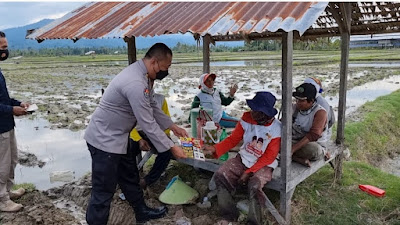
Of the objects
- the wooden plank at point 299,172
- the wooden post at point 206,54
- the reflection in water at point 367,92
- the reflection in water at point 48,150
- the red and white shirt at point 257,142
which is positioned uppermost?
the wooden post at point 206,54

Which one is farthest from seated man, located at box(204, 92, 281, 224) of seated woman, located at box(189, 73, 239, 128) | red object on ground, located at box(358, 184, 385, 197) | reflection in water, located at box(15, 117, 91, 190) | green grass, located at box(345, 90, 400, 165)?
green grass, located at box(345, 90, 400, 165)

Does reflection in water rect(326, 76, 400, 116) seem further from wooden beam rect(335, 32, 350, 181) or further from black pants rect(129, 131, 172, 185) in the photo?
black pants rect(129, 131, 172, 185)

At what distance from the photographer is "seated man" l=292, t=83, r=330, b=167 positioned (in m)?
3.61

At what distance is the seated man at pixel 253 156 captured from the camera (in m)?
3.29

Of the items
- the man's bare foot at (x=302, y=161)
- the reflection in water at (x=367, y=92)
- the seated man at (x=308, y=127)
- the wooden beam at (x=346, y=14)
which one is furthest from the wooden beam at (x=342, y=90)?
the reflection in water at (x=367, y=92)

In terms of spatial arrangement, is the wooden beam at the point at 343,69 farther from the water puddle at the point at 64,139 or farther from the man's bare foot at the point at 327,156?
the water puddle at the point at 64,139

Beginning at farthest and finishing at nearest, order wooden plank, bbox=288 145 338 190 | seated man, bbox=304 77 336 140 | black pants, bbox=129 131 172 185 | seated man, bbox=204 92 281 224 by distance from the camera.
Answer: black pants, bbox=129 131 172 185 < seated man, bbox=304 77 336 140 < wooden plank, bbox=288 145 338 190 < seated man, bbox=204 92 281 224

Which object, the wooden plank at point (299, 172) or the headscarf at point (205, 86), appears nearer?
the wooden plank at point (299, 172)

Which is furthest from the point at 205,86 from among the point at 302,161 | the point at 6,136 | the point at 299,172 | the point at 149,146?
the point at 6,136

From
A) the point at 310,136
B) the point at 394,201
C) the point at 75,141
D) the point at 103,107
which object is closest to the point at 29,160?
the point at 75,141

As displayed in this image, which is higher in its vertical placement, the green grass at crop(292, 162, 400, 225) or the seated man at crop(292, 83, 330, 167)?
the seated man at crop(292, 83, 330, 167)

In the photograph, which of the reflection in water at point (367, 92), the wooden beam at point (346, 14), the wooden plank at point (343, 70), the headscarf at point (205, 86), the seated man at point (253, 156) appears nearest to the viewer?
the seated man at point (253, 156)

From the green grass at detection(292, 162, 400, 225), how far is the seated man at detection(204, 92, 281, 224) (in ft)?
2.24

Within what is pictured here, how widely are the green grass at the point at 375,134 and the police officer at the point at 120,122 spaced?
191 inches
